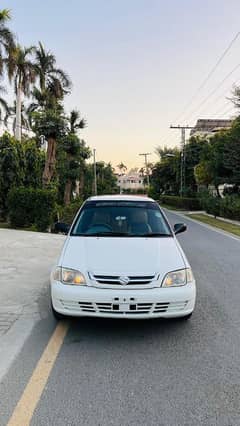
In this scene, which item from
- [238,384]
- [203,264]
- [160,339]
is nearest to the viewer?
[238,384]

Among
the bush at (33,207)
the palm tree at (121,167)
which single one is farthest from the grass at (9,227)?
the palm tree at (121,167)

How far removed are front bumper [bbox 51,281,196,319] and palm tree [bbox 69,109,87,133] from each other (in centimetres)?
3228

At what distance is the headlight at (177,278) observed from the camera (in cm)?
404

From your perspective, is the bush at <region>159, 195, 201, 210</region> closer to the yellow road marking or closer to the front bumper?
the front bumper

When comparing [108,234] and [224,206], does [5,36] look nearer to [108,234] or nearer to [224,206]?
[224,206]

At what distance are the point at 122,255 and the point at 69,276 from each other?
2.21ft

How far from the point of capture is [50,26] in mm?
16500

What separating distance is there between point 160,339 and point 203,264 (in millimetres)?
4848

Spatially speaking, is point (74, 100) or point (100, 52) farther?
point (74, 100)

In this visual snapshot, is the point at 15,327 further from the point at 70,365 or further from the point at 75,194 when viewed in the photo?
the point at 75,194

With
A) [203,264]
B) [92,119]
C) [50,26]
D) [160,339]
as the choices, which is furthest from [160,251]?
[92,119]

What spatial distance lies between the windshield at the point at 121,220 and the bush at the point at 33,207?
33.6ft

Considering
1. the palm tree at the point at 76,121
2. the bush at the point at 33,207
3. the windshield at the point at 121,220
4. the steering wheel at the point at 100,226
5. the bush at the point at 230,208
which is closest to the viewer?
the windshield at the point at 121,220

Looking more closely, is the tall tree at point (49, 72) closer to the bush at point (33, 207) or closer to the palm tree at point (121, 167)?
the bush at point (33, 207)
